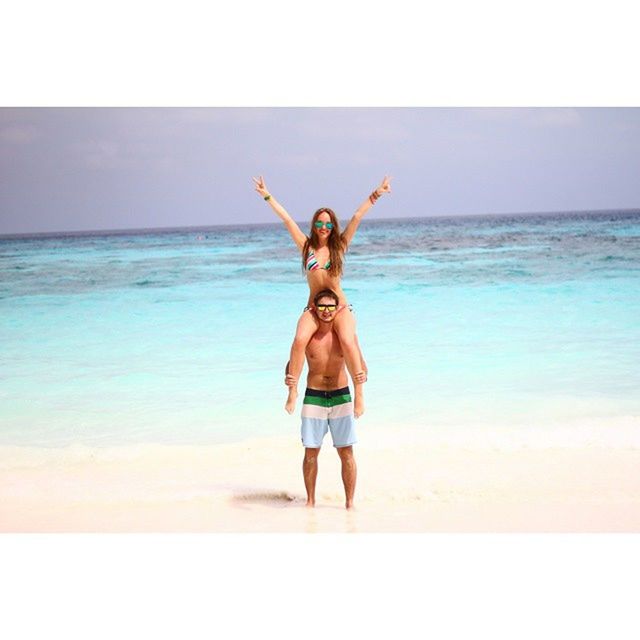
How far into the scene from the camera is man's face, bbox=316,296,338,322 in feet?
17.6

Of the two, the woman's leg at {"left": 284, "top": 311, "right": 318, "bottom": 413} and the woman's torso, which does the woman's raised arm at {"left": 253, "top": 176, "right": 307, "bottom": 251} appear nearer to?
the woman's torso

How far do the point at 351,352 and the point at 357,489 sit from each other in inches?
35.1

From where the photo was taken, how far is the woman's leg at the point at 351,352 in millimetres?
5363

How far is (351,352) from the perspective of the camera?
17.6ft

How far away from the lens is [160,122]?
27.5ft

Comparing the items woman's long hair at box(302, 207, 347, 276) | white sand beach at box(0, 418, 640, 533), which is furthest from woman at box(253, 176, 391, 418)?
white sand beach at box(0, 418, 640, 533)

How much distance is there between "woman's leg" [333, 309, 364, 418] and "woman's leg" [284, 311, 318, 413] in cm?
13

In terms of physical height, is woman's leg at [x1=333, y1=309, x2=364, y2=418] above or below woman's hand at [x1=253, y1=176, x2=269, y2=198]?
below

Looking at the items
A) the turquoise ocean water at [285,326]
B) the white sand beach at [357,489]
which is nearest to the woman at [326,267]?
the white sand beach at [357,489]

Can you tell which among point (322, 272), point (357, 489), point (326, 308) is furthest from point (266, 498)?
point (322, 272)

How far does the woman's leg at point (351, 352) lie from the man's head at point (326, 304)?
4 centimetres

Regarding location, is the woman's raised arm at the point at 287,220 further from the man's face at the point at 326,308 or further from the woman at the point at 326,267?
the man's face at the point at 326,308
